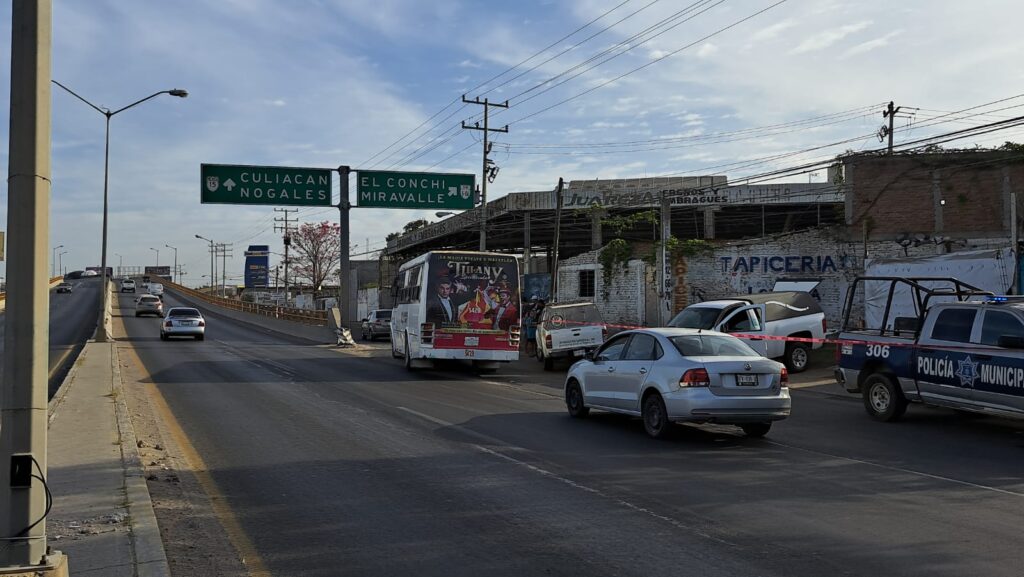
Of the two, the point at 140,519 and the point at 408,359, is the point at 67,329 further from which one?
the point at 140,519

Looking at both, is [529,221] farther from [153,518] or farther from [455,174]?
[153,518]

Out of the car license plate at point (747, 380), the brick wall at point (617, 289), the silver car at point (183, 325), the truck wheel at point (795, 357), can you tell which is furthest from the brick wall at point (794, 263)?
the silver car at point (183, 325)

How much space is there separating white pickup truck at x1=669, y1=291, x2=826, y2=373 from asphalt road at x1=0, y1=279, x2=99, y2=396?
14.5 meters

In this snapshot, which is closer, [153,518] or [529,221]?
[153,518]

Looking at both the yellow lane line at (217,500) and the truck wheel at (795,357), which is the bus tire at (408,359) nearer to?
the yellow lane line at (217,500)

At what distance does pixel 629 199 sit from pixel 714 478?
147 feet

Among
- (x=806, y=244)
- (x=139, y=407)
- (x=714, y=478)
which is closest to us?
(x=714, y=478)

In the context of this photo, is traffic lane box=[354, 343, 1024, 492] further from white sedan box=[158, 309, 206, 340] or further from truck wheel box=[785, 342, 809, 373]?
white sedan box=[158, 309, 206, 340]

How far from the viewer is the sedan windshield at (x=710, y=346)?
1163cm

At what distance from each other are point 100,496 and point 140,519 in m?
1.08

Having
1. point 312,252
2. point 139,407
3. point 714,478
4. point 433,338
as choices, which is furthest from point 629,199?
point 312,252

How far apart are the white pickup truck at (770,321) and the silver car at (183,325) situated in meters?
23.5

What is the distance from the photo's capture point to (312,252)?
10594cm

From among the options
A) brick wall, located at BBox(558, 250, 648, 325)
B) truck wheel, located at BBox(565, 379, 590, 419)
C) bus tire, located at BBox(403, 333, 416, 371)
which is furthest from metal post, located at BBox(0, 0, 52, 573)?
brick wall, located at BBox(558, 250, 648, 325)
